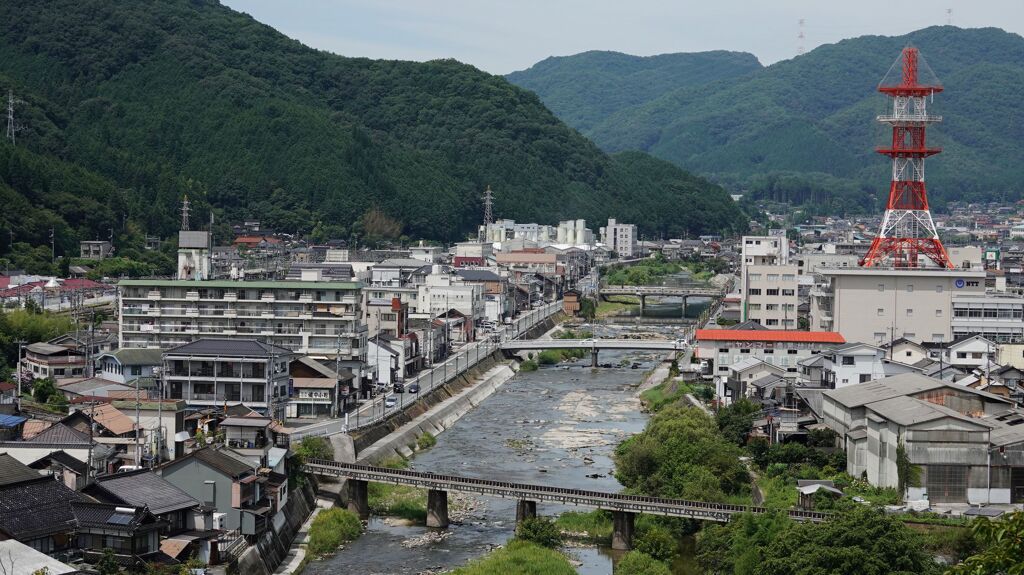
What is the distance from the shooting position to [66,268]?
5644 cm

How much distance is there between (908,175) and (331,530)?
26.5m

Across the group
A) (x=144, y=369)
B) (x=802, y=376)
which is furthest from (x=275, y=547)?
(x=802, y=376)

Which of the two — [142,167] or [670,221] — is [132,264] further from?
[670,221]

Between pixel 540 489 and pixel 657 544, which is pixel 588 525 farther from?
pixel 657 544

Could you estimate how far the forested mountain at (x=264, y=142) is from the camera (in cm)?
8138

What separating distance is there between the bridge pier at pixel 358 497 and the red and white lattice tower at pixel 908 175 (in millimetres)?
22514

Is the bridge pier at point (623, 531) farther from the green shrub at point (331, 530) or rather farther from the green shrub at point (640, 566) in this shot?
the green shrub at point (331, 530)

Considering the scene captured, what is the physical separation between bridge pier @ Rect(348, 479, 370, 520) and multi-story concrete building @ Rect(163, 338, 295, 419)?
5.16 m

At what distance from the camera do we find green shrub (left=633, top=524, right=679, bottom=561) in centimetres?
2219

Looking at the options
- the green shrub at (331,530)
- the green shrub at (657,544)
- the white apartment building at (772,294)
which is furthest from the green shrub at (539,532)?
the white apartment building at (772,294)

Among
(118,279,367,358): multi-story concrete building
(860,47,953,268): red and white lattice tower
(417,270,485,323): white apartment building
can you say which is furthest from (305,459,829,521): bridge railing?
(417,270,485,323): white apartment building

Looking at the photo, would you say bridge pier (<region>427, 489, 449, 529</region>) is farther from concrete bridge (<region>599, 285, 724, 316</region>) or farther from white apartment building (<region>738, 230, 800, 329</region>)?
concrete bridge (<region>599, 285, 724, 316</region>)

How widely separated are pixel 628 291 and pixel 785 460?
49.0 metres

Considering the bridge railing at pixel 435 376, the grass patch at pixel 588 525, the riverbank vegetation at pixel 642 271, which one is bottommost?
the grass patch at pixel 588 525
